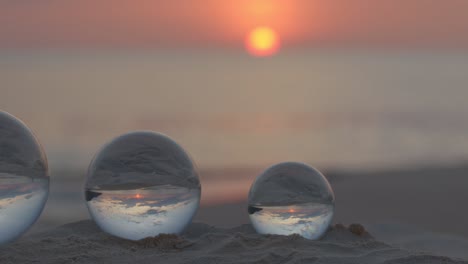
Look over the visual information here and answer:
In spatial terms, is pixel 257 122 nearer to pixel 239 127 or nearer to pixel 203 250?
pixel 239 127

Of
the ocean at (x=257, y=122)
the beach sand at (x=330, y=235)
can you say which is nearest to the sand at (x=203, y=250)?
the beach sand at (x=330, y=235)

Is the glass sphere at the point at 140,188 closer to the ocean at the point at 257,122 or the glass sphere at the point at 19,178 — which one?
the glass sphere at the point at 19,178

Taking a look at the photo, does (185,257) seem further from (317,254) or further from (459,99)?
(459,99)

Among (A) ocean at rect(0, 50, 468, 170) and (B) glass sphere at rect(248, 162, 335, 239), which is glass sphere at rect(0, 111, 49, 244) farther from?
(A) ocean at rect(0, 50, 468, 170)

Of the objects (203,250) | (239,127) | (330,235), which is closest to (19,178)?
(203,250)

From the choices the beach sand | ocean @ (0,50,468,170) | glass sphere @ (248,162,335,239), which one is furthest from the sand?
ocean @ (0,50,468,170)

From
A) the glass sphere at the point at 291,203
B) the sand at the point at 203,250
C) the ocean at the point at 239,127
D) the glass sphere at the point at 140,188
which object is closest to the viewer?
the sand at the point at 203,250
